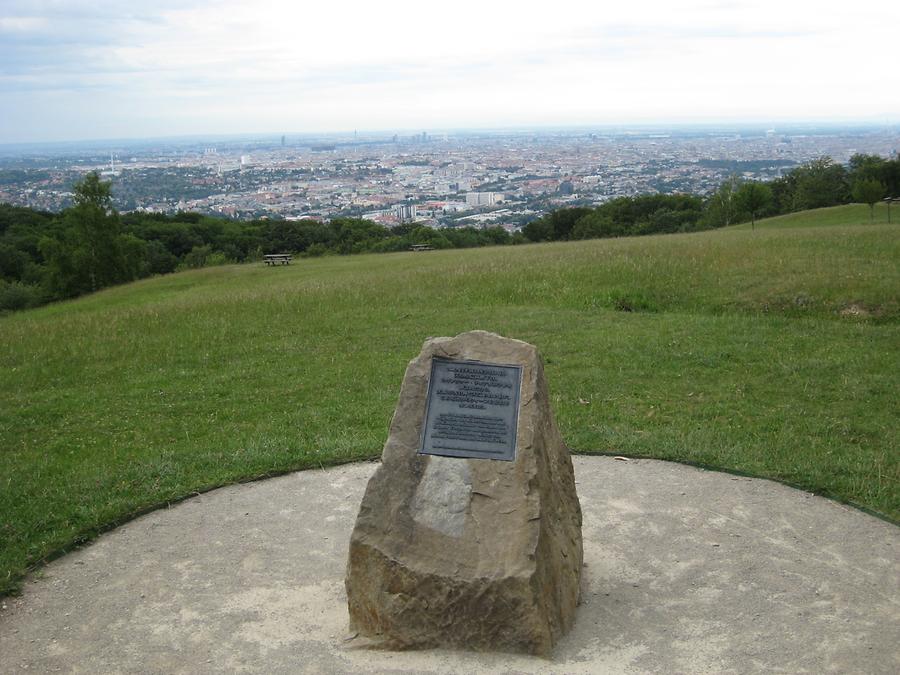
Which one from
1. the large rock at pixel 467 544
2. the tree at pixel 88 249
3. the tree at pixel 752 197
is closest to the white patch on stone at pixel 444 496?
the large rock at pixel 467 544

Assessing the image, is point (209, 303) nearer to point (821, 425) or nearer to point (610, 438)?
point (610, 438)

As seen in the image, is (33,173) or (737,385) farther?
(33,173)

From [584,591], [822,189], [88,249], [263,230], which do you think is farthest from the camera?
[822,189]

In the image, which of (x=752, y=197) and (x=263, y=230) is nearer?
(x=752, y=197)

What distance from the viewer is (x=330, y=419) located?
12.5 metres

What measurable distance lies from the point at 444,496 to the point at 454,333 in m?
10.9

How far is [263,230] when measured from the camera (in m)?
71.7

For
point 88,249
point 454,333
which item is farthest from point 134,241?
point 454,333

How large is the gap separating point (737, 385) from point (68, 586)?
9566 mm

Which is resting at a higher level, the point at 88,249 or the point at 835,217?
the point at 835,217

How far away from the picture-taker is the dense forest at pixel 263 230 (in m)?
54.6

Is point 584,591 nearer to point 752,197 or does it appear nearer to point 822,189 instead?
point 752,197

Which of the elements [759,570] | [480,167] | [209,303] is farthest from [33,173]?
[759,570]

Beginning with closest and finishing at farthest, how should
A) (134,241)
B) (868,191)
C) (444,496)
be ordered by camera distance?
1. (444,496)
2. (868,191)
3. (134,241)
